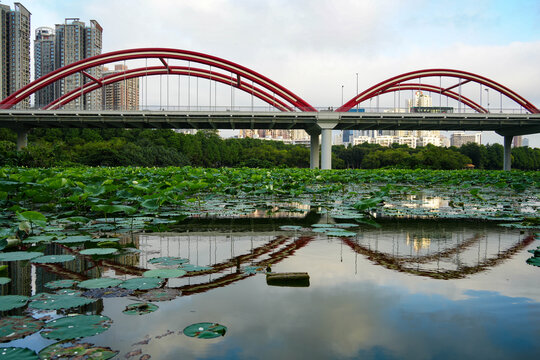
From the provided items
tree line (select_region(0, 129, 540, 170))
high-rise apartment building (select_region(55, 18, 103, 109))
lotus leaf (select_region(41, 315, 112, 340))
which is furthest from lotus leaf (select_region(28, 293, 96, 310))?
high-rise apartment building (select_region(55, 18, 103, 109))

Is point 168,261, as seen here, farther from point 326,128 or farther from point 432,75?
point 432,75

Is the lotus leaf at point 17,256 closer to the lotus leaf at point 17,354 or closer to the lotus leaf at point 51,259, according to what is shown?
the lotus leaf at point 51,259

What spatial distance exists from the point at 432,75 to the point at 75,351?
4957 centimetres

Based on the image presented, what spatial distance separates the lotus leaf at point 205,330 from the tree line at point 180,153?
2904cm

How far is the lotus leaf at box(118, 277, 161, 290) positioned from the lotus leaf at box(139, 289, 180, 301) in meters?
0.04

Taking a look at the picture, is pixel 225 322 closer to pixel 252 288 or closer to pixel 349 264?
pixel 252 288

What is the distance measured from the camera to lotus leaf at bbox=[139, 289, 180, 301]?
2004 mm

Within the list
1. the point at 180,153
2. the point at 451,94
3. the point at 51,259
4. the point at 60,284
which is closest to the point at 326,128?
the point at 451,94

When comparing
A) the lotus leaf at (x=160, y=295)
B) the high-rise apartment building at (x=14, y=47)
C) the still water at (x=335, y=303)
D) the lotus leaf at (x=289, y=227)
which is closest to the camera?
the still water at (x=335, y=303)

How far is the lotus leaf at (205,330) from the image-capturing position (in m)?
1.56

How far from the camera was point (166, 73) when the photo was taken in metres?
44.1

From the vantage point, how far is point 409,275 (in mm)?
2480

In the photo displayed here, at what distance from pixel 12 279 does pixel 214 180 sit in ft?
23.8

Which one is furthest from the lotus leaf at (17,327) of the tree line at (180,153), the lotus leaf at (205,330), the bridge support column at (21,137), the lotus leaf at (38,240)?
the bridge support column at (21,137)
